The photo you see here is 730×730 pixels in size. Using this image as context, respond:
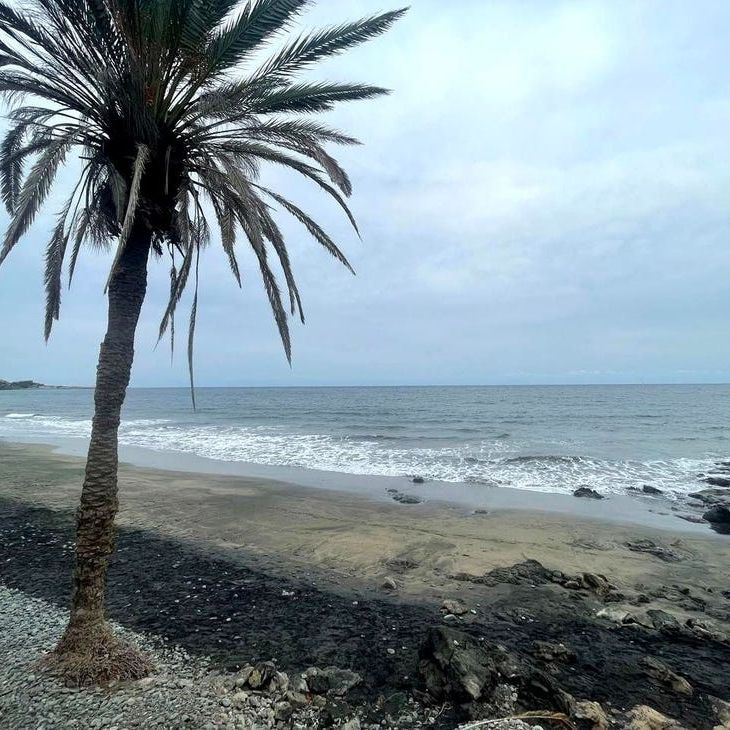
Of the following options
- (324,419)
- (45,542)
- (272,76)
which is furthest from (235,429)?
(272,76)

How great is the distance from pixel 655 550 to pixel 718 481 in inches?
414

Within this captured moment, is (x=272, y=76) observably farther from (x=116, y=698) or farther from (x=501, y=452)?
(x=501, y=452)

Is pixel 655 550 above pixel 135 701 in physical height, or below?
below

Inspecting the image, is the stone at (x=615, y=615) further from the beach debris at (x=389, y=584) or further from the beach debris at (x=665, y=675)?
the beach debris at (x=389, y=584)

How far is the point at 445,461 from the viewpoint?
68.7ft

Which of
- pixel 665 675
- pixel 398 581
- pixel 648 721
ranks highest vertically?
pixel 648 721

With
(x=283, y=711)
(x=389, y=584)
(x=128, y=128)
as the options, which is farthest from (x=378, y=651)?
(x=128, y=128)

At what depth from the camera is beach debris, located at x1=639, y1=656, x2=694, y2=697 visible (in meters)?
4.42

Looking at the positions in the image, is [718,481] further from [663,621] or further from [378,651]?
[378,651]

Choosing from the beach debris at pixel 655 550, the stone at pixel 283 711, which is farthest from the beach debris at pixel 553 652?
the beach debris at pixel 655 550

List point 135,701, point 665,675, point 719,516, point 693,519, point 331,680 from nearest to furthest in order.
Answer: point 135,701, point 331,680, point 665,675, point 719,516, point 693,519

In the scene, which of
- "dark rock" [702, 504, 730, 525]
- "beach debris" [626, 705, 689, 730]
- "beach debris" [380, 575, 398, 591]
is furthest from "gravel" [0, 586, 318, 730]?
"dark rock" [702, 504, 730, 525]

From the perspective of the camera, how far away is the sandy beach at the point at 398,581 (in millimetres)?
4840

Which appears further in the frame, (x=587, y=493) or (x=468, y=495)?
(x=587, y=493)
